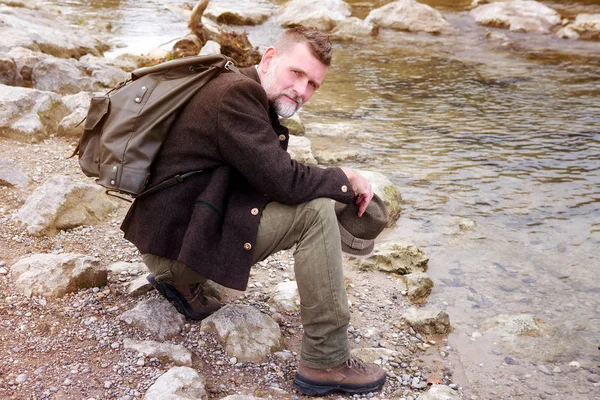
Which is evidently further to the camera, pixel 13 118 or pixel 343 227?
pixel 13 118

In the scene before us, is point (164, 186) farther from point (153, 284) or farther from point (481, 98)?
point (481, 98)

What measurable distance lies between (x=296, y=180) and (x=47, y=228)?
8.23 feet

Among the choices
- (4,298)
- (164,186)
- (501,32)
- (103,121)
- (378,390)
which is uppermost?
(103,121)

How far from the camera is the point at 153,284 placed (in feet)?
12.6

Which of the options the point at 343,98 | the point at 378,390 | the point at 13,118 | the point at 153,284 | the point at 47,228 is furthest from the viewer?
the point at 343,98

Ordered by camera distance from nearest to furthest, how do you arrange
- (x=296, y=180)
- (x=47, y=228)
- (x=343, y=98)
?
(x=296, y=180)
(x=47, y=228)
(x=343, y=98)

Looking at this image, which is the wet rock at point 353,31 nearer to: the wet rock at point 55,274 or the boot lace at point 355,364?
the wet rock at point 55,274

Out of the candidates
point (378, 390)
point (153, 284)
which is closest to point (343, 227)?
point (378, 390)

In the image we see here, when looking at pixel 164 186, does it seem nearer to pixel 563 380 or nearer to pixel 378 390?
pixel 378 390

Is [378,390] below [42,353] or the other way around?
below

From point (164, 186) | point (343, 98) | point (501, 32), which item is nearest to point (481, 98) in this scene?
point (343, 98)

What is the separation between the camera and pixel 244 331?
12.1 ft

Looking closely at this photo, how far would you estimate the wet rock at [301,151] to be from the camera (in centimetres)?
731

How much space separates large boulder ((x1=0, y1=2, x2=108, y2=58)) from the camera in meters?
9.95
